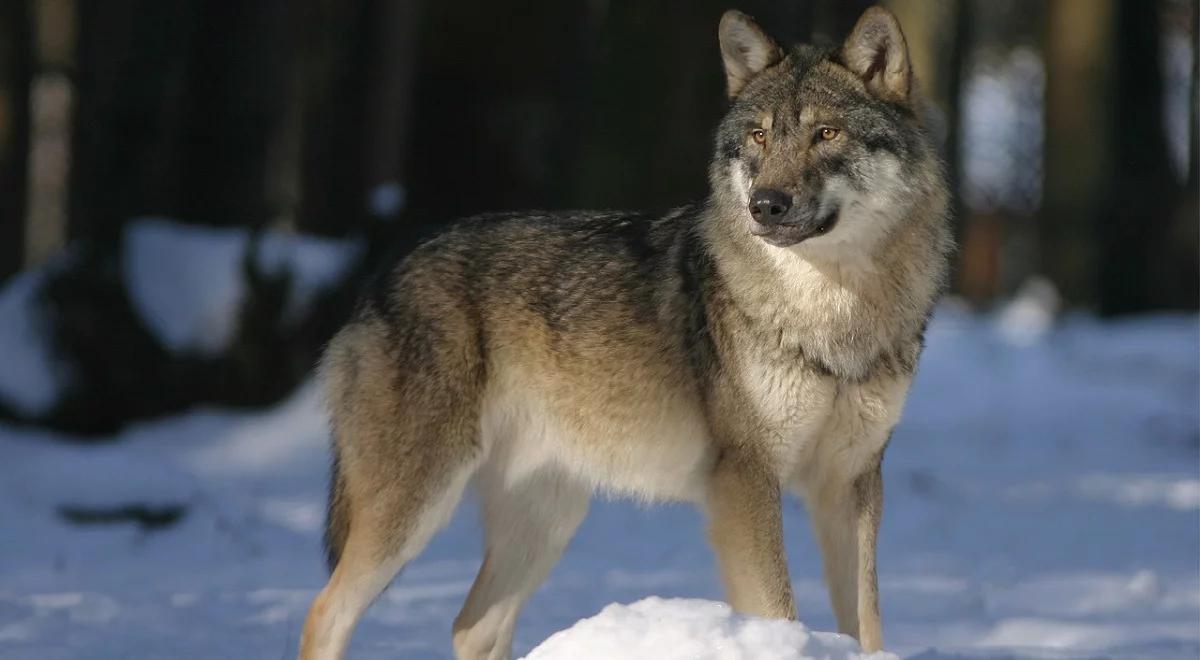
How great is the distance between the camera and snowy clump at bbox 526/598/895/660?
370 centimetres

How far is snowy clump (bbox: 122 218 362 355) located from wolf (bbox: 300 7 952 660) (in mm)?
4826

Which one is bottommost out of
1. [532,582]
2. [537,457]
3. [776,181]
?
[532,582]

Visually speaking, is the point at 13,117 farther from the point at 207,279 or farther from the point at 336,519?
the point at 336,519

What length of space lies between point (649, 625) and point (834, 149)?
1.75m

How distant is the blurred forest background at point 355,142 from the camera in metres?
9.28

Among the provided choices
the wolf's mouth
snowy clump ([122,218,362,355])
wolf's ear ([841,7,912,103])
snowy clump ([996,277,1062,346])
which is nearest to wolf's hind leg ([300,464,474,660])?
the wolf's mouth

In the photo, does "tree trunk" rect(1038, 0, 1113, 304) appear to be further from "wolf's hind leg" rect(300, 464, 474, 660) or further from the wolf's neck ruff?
"wolf's hind leg" rect(300, 464, 474, 660)

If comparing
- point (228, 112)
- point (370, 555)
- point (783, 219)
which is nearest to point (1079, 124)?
point (228, 112)

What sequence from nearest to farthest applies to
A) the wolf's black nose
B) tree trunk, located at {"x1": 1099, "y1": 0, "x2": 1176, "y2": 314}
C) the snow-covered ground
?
the wolf's black nose → the snow-covered ground → tree trunk, located at {"x1": 1099, "y1": 0, "x2": 1176, "y2": 314}

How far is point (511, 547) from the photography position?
5602mm

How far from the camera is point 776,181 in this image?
15.6ft

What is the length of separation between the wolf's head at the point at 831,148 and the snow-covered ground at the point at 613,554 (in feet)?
4.39

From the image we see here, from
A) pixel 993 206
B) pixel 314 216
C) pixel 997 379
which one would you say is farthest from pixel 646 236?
pixel 993 206

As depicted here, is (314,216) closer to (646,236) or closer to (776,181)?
(646,236)
